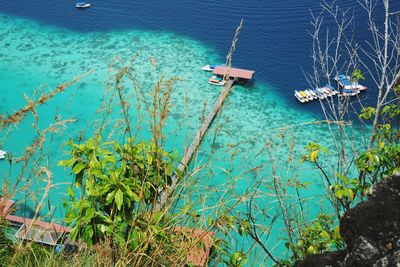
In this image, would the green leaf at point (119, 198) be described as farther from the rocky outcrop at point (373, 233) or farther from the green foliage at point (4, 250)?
the rocky outcrop at point (373, 233)

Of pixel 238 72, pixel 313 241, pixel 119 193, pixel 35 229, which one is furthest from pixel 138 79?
pixel 119 193

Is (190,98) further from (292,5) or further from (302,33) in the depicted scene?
(292,5)

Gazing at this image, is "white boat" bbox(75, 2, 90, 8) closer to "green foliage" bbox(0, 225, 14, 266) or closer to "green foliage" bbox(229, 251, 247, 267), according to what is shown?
"green foliage" bbox(0, 225, 14, 266)

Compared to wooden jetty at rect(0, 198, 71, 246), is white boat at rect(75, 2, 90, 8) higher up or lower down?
lower down

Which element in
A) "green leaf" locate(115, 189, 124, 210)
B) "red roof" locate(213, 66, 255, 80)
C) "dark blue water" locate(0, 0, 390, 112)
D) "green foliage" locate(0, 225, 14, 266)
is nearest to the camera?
"green leaf" locate(115, 189, 124, 210)

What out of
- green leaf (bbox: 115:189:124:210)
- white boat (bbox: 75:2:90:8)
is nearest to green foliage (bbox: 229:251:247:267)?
green leaf (bbox: 115:189:124:210)

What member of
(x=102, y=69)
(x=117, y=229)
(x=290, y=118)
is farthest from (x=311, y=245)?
(x=102, y=69)

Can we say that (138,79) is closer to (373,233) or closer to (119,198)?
(119,198)
